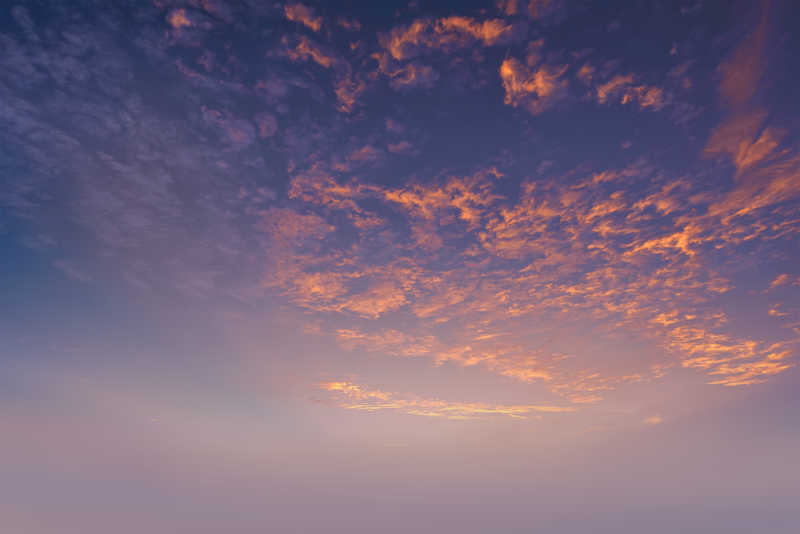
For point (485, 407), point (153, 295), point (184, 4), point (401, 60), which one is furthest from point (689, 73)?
point (485, 407)

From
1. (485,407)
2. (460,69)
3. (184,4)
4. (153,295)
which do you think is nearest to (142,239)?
(153,295)

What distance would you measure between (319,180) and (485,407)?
2243 centimetres

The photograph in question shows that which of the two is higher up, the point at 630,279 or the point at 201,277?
the point at 630,279

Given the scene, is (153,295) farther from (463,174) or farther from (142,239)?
(463,174)

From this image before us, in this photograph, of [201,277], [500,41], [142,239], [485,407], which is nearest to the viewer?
[500,41]

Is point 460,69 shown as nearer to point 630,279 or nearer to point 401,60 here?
point 401,60

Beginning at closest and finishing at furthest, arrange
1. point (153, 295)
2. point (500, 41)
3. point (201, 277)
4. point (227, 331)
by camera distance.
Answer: point (500, 41), point (201, 277), point (153, 295), point (227, 331)

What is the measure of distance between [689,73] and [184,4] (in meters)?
8.55


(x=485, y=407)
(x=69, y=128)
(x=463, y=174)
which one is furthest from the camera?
(x=485, y=407)

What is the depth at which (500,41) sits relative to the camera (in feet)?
19.5

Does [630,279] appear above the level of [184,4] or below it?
above

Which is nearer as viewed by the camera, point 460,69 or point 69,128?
point 460,69

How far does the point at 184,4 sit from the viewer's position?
17.8ft

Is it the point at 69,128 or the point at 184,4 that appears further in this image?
the point at 69,128
